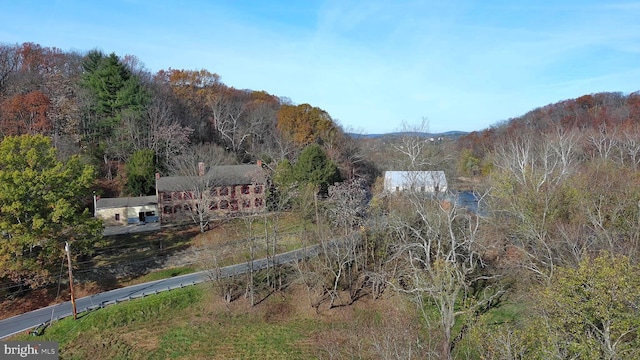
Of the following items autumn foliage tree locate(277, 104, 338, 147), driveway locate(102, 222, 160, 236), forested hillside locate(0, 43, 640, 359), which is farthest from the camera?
autumn foliage tree locate(277, 104, 338, 147)

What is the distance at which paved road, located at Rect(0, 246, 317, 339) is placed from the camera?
70.7ft

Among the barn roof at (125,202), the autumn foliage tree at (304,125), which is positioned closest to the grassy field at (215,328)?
the barn roof at (125,202)

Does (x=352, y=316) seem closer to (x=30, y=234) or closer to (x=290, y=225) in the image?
(x=290, y=225)

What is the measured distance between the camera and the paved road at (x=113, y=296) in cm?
2156

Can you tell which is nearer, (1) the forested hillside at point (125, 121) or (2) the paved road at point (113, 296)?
(2) the paved road at point (113, 296)

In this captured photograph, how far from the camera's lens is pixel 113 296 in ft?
81.4

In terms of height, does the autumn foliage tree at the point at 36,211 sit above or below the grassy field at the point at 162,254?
above

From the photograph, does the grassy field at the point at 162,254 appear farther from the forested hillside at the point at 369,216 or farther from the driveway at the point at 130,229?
the driveway at the point at 130,229

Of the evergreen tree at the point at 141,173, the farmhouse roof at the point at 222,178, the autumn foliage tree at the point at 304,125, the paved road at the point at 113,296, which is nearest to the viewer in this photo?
the paved road at the point at 113,296

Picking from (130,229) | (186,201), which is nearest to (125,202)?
(130,229)

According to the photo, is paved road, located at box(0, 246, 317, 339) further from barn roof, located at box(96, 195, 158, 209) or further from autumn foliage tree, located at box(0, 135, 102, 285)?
barn roof, located at box(96, 195, 158, 209)

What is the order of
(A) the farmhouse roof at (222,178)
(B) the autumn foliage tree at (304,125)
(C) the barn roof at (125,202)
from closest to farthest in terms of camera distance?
(C) the barn roof at (125,202) < (A) the farmhouse roof at (222,178) < (B) the autumn foliage tree at (304,125)

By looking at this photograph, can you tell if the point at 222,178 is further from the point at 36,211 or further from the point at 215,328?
the point at 215,328

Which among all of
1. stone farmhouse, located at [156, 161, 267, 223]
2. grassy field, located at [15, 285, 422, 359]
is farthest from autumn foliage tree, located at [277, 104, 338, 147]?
grassy field, located at [15, 285, 422, 359]
